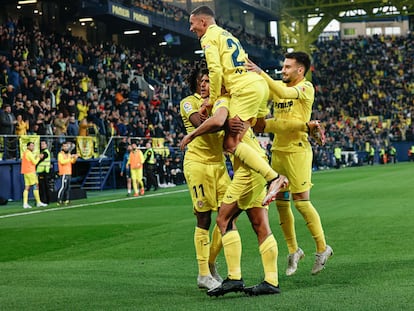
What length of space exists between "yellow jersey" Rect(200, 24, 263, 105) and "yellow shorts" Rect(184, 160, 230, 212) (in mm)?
813

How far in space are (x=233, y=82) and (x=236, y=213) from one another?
4.07 ft

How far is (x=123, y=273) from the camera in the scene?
9391mm

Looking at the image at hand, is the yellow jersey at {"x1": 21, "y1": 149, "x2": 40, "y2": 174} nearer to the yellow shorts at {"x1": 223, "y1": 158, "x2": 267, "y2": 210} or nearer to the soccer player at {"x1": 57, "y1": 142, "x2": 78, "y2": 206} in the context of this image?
the soccer player at {"x1": 57, "y1": 142, "x2": 78, "y2": 206}

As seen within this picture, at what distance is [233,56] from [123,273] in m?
3.37

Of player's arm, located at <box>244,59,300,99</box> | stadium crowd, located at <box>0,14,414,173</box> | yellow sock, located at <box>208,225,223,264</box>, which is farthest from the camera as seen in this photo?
stadium crowd, located at <box>0,14,414,173</box>

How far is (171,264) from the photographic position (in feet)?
32.8

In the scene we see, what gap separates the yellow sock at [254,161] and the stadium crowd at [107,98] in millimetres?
21512

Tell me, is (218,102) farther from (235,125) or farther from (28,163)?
(28,163)

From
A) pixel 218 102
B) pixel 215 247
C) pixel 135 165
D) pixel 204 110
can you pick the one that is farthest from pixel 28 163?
pixel 218 102

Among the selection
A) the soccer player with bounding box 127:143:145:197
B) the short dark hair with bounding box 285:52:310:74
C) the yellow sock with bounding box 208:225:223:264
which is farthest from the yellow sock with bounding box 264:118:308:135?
the soccer player with bounding box 127:143:145:197

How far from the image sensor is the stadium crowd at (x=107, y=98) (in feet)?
102

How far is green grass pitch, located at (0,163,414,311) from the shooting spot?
23.4 ft

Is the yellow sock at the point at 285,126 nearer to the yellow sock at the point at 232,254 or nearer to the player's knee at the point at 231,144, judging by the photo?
the player's knee at the point at 231,144

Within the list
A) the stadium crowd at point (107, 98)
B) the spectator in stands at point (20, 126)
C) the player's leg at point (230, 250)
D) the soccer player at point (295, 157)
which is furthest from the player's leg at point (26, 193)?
the player's leg at point (230, 250)
